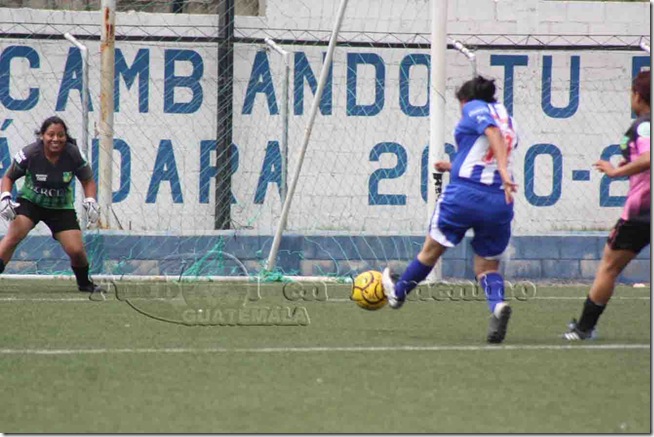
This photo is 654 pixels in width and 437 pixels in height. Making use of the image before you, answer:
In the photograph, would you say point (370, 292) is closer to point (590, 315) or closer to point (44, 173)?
point (590, 315)

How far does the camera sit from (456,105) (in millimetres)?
15484

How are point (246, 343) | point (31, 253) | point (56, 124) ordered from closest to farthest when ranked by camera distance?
point (246, 343) < point (56, 124) < point (31, 253)

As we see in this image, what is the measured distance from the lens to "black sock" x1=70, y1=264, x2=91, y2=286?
11734 millimetres

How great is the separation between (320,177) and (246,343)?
21.7ft

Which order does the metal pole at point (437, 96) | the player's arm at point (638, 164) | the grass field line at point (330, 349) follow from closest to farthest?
the grass field line at point (330, 349)
the player's arm at point (638, 164)
the metal pole at point (437, 96)

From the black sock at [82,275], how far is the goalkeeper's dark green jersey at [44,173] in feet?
1.97

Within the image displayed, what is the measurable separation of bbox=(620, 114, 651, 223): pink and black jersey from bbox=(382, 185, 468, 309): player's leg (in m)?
1.13

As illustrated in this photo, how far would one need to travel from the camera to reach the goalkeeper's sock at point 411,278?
9094mm

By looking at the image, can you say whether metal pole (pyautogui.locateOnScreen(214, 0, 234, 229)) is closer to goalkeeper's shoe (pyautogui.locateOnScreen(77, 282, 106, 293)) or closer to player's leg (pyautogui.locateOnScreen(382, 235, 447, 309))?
goalkeeper's shoe (pyautogui.locateOnScreen(77, 282, 106, 293))

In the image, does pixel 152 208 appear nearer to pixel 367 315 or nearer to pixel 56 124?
pixel 56 124

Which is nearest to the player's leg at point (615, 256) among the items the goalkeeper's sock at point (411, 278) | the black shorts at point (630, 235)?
the black shorts at point (630, 235)

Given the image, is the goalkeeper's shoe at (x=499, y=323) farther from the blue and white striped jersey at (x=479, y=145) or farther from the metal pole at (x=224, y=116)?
the metal pole at (x=224, y=116)

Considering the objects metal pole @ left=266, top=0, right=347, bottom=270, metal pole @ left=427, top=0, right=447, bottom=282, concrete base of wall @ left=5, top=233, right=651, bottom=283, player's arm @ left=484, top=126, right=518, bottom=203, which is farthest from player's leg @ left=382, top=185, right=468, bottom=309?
concrete base of wall @ left=5, top=233, right=651, bottom=283

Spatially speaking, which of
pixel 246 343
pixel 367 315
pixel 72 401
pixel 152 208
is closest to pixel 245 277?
pixel 152 208
